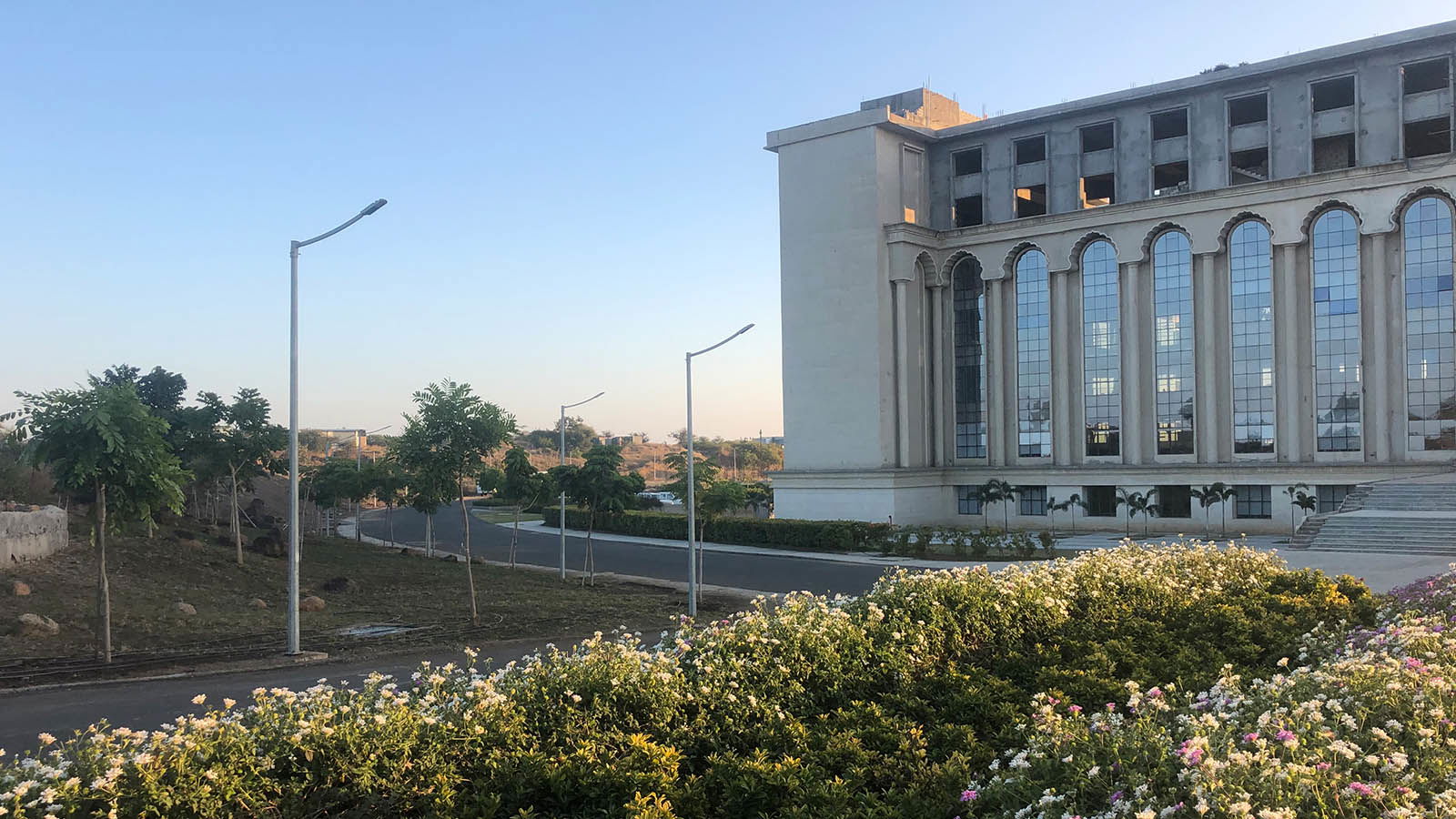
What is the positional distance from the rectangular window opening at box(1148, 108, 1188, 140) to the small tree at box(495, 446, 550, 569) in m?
33.9

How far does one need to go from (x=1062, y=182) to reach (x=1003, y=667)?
Result: 146ft

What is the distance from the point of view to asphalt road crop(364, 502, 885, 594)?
32.4 m

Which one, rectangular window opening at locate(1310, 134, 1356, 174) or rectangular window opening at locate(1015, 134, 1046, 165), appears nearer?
rectangular window opening at locate(1310, 134, 1356, 174)

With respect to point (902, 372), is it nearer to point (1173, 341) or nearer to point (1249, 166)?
point (1173, 341)

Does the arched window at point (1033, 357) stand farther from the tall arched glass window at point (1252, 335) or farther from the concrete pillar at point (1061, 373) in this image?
the tall arched glass window at point (1252, 335)

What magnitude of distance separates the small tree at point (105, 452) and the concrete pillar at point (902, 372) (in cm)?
3749

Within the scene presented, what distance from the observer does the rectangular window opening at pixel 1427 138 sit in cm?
4394

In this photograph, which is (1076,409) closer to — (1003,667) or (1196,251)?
(1196,251)

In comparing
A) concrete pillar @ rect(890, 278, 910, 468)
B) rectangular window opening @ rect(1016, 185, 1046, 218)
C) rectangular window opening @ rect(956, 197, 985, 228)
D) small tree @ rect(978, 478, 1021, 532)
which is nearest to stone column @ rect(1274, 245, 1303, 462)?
small tree @ rect(978, 478, 1021, 532)

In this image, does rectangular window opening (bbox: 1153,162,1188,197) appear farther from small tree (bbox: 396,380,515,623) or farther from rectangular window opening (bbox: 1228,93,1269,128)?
small tree (bbox: 396,380,515,623)

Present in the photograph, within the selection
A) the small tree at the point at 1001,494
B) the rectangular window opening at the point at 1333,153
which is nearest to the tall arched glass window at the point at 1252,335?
the rectangular window opening at the point at 1333,153

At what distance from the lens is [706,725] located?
850 centimetres

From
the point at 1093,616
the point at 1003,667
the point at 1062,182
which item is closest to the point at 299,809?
the point at 1003,667

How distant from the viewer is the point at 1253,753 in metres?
5.82
